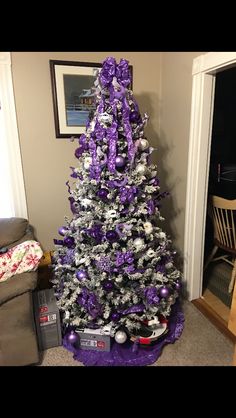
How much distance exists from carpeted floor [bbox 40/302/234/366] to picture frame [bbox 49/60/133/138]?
1.69m

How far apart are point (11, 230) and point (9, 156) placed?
2.00ft

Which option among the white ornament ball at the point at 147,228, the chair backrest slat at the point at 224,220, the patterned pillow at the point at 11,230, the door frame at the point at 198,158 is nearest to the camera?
the white ornament ball at the point at 147,228

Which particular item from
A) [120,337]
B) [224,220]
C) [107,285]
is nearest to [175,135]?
[224,220]

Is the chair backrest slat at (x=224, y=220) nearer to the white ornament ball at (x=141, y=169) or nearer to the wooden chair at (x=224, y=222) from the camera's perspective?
the wooden chair at (x=224, y=222)

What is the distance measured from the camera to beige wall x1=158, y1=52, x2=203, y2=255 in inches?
80.5

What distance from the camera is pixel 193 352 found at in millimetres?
1755

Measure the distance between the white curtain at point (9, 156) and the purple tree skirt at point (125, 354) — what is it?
117 cm

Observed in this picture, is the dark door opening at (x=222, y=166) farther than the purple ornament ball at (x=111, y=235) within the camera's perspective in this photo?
Yes

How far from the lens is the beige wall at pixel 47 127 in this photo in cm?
206

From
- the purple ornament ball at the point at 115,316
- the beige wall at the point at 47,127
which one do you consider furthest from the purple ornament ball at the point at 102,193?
the beige wall at the point at 47,127

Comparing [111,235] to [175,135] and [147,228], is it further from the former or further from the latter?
[175,135]

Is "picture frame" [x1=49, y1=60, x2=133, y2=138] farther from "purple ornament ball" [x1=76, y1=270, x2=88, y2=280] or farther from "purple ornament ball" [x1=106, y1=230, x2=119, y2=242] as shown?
"purple ornament ball" [x1=76, y1=270, x2=88, y2=280]
